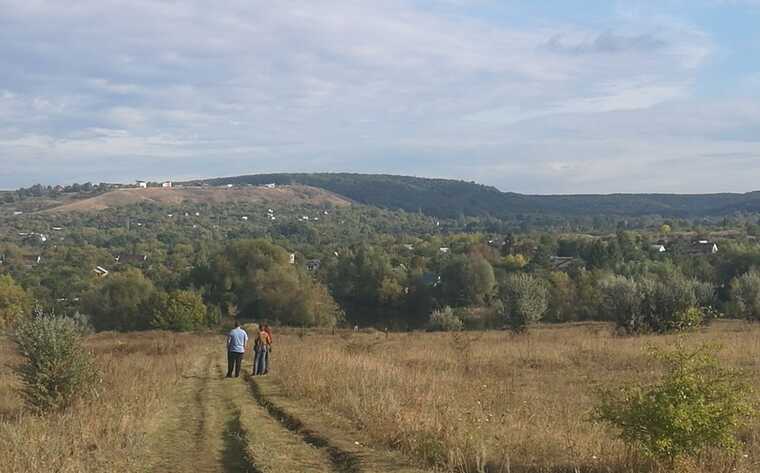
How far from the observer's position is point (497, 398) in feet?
48.3

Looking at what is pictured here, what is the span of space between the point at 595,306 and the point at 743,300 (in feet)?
45.9

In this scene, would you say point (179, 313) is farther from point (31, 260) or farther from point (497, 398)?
point (31, 260)

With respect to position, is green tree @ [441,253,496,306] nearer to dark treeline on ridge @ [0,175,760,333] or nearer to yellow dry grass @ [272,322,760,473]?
dark treeline on ridge @ [0,175,760,333]

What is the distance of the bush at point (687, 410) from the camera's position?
308 inches

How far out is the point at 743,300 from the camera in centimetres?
5088

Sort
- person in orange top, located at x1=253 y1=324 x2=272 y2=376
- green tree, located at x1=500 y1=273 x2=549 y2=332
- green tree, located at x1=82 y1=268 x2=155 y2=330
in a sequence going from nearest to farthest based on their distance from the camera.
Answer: person in orange top, located at x1=253 y1=324 x2=272 y2=376, green tree, located at x1=500 y1=273 x2=549 y2=332, green tree, located at x1=82 y1=268 x2=155 y2=330

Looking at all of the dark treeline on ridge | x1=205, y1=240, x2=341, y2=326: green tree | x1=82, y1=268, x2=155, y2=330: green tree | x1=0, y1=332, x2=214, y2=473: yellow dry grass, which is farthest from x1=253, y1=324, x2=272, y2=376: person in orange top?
x1=82, y1=268, x2=155, y2=330: green tree

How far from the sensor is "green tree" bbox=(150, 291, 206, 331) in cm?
5972

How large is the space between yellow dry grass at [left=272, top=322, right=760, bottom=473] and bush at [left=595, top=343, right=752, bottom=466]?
12.4 inches

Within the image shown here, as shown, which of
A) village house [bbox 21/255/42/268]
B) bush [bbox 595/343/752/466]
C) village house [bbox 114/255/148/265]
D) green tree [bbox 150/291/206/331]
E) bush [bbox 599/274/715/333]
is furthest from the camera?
→ village house [bbox 114/255/148/265]

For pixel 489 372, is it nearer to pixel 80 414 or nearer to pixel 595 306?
pixel 80 414

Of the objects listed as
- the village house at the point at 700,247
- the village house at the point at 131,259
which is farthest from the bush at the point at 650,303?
the village house at the point at 131,259

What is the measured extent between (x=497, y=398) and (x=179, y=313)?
48.5 meters

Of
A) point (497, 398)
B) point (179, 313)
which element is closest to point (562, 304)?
point (179, 313)
